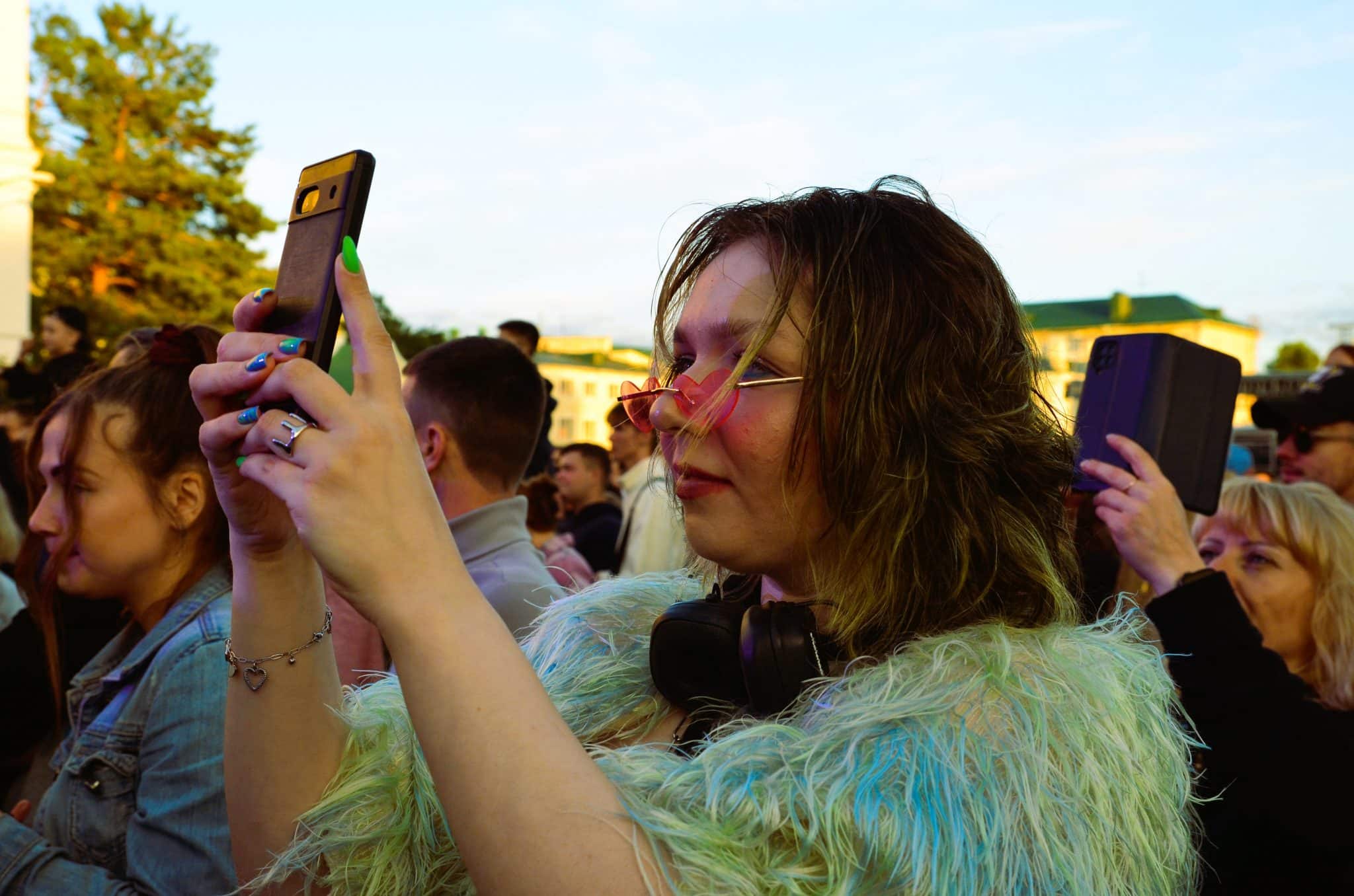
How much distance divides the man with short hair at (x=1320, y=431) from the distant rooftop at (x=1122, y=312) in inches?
2410

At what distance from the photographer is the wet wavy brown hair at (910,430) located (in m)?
1.42

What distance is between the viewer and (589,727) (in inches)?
64.7

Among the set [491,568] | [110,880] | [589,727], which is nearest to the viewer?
[589,727]

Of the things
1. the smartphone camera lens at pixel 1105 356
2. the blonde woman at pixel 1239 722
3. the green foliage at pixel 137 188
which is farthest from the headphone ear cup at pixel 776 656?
the green foliage at pixel 137 188

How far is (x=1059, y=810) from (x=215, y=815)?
1.43 m

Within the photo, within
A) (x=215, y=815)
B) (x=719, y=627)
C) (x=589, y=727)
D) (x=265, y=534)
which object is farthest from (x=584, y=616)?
(x=215, y=815)

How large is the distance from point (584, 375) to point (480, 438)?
51645 mm

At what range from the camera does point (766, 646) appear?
1.39 metres

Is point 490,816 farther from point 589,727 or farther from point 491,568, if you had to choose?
point 491,568

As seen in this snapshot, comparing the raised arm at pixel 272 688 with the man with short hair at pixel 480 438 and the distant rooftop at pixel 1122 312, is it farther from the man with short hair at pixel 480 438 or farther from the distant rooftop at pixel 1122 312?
the distant rooftop at pixel 1122 312

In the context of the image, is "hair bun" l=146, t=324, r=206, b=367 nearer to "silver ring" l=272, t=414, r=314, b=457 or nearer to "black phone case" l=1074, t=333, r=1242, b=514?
"silver ring" l=272, t=414, r=314, b=457

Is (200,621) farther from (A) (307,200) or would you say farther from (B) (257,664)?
(A) (307,200)

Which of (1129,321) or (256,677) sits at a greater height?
(1129,321)

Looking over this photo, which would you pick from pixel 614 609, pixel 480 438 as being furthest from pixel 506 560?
pixel 614 609
